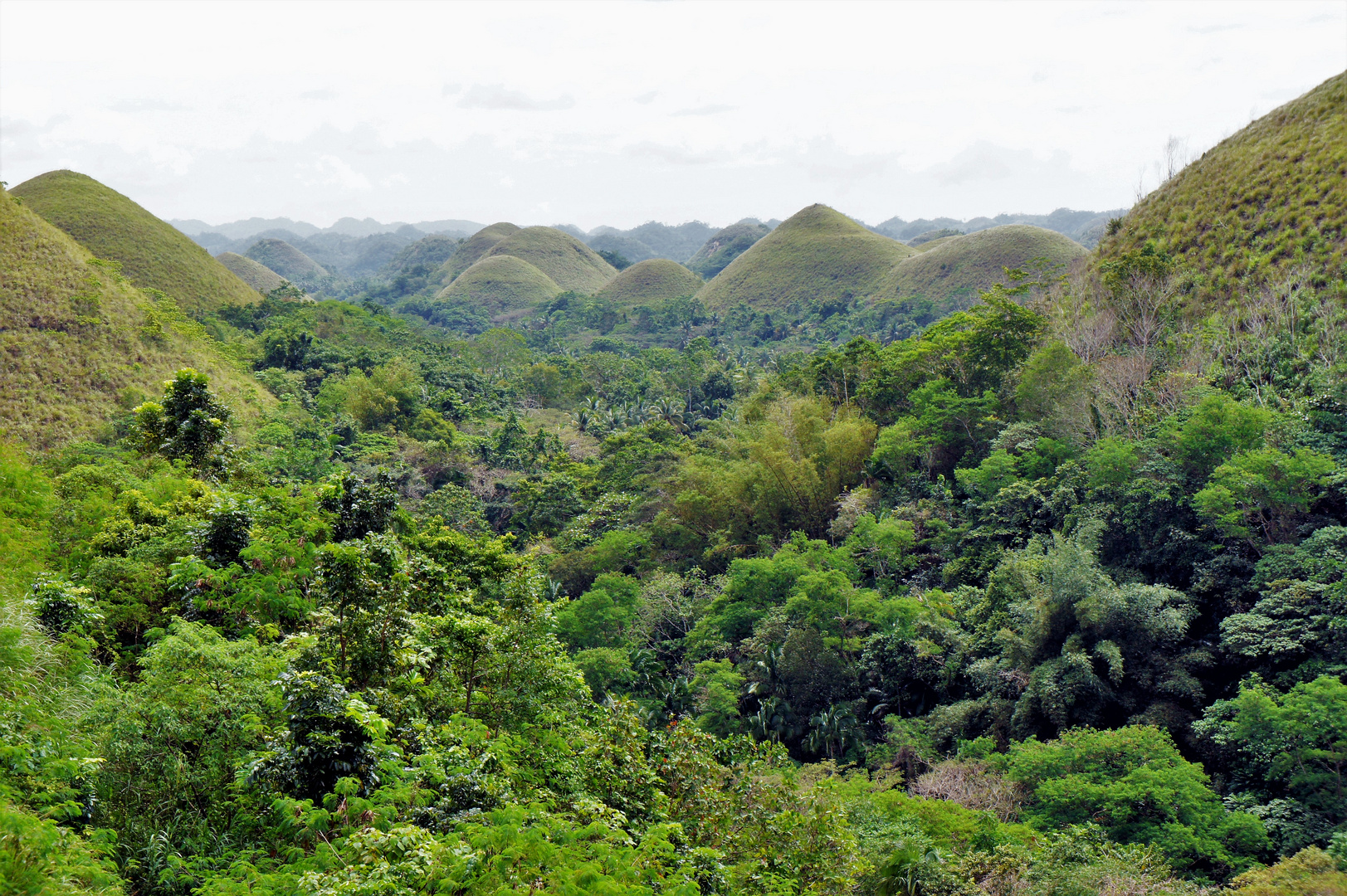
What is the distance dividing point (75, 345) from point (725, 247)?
5932 inches

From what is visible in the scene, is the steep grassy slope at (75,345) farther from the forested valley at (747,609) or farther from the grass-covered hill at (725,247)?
the grass-covered hill at (725,247)

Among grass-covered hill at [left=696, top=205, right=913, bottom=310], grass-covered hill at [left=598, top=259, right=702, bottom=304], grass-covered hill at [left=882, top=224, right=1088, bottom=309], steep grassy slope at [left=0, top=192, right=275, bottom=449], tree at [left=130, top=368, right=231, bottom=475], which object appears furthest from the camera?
grass-covered hill at [left=598, top=259, right=702, bottom=304]

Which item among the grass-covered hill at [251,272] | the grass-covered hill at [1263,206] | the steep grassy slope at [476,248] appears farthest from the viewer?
the steep grassy slope at [476,248]

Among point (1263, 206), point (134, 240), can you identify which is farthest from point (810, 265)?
point (1263, 206)

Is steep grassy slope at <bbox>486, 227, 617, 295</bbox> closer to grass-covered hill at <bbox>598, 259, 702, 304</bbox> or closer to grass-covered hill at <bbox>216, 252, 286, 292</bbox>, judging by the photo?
grass-covered hill at <bbox>598, 259, 702, 304</bbox>

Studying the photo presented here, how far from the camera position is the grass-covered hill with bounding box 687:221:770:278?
163 metres

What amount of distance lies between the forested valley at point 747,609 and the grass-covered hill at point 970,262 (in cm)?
5022

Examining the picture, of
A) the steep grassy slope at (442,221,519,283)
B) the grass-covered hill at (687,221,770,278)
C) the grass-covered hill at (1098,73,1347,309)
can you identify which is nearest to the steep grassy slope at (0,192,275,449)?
the grass-covered hill at (1098,73,1347,309)

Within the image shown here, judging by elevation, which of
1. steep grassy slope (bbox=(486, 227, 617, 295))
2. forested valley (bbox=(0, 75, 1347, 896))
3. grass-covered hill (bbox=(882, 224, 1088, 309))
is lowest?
forested valley (bbox=(0, 75, 1347, 896))

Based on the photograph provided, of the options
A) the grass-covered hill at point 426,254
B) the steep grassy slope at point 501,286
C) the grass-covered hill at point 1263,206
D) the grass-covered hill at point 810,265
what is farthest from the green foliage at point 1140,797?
the grass-covered hill at point 426,254

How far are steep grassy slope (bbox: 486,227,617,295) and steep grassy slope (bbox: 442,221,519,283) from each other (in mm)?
Result: 4029

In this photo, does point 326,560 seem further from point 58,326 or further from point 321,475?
point 58,326

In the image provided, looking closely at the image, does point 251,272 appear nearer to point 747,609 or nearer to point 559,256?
point 559,256

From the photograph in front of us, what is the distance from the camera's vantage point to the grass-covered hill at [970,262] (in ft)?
274
